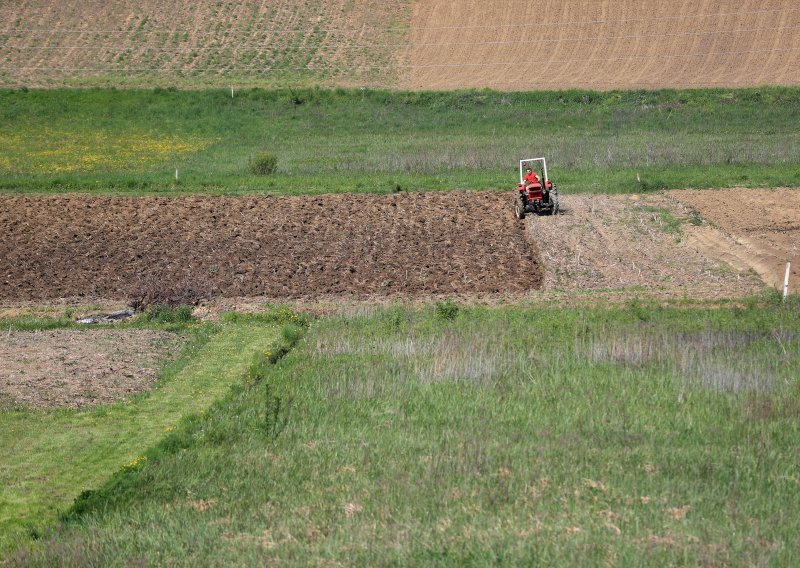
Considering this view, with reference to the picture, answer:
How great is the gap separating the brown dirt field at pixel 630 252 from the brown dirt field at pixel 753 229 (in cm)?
43

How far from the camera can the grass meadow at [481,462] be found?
36.0 ft

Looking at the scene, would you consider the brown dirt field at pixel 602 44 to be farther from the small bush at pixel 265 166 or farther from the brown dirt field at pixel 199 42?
the small bush at pixel 265 166

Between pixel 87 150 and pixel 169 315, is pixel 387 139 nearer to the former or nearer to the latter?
pixel 87 150

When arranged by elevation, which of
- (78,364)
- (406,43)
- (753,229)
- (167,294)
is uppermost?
(406,43)

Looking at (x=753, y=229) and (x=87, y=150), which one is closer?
(x=753, y=229)

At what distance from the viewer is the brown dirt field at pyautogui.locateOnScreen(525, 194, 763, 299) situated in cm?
2373

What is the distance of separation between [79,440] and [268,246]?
14222 millimetres

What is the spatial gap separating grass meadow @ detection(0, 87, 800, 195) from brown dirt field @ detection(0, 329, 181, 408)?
52.2ft

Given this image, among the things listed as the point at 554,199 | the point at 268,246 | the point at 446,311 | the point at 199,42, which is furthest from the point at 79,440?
the point at 199,42

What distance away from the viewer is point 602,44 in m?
62.4

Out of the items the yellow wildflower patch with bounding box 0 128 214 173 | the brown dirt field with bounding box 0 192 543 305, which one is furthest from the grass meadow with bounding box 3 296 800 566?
the yellow wildflower patch with bounding box 0 128 214 173

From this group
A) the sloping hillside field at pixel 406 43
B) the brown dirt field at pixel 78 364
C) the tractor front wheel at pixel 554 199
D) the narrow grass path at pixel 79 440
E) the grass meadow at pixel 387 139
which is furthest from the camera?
the sloping hillside field at pixel 406 43

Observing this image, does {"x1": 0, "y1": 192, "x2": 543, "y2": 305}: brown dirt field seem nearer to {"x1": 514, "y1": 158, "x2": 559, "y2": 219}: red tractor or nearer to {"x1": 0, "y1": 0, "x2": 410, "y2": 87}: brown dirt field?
{"x1": 514, "y1": 158, "x2": 559, "y2": 219}: red tractor

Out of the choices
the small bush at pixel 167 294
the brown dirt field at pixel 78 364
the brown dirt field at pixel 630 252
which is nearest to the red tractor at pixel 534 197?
the brown dirt field at pixel 630 252
